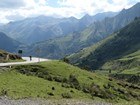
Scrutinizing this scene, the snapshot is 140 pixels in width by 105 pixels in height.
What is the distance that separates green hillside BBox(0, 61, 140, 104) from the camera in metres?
53.5

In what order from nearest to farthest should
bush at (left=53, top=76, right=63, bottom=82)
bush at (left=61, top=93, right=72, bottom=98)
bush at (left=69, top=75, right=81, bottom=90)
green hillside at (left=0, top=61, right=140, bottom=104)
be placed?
green hillside at (left=0, top=61, right=140, bottom=104) < bush at (left=61, top=93, right=72, bottom=98) < bush at (left=69, top=75, right=81, bottom=90) < bush at (left=53, top=76, right=63, bottom=82)

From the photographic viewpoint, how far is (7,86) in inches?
2117

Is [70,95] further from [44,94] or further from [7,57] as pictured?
[7,57]

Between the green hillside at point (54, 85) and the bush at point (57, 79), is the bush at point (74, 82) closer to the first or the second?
the green hillside at point (54, 85)

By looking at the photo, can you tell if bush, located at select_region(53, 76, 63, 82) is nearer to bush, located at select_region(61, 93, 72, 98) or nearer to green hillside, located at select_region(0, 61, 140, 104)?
green hillside, located at select_region(0, 61, 140, 104)

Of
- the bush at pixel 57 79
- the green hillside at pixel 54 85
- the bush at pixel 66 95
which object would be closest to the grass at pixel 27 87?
the green hillside at pixel 54 85

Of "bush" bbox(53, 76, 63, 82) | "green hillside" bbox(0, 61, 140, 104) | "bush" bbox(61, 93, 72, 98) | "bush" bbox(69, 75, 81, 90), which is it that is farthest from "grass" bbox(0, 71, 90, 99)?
"bush" bbox(53, 76, 63, 82)

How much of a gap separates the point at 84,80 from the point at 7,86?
78.6 feet

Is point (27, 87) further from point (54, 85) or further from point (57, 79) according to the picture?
point (57, 79)

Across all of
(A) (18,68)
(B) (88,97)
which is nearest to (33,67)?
(A) (18,68)

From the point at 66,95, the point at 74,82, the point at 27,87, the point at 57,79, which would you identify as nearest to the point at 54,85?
the point at 57,79

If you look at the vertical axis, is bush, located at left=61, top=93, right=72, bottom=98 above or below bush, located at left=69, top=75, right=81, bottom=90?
below

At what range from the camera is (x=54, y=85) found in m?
62.6

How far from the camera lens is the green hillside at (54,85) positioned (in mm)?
53469
